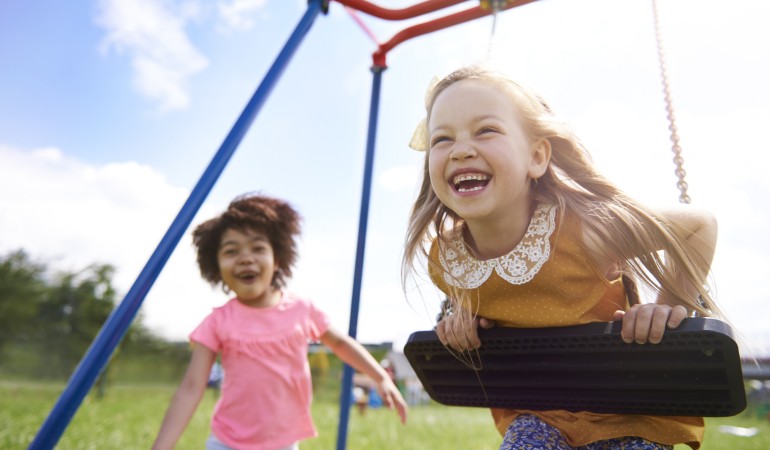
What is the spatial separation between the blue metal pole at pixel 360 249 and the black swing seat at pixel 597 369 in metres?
1.12

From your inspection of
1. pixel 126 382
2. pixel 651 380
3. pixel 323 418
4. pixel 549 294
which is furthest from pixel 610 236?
pixel 126 382

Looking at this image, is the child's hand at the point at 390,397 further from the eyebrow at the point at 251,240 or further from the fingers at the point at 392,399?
the eyebrow at the point at 251,240

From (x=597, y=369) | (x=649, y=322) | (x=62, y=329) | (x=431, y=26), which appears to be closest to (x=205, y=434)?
(x=431, y=26)

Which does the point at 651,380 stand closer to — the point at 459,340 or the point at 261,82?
the point at 459,340

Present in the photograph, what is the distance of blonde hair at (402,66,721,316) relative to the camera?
4.25ft

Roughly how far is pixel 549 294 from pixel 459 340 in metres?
0.24

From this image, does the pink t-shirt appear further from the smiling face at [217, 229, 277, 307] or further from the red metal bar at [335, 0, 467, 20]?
the red metal bar at [335, 0, 467, 20]

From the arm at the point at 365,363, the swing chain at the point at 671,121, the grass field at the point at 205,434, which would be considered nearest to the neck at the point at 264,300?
the arm at the point at 365,363

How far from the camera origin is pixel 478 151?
1295mm

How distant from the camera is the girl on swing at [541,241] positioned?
1.30 metres

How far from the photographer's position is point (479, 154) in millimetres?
1296

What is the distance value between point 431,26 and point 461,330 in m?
1.63

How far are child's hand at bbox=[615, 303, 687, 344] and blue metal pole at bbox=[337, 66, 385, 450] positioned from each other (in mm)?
1514

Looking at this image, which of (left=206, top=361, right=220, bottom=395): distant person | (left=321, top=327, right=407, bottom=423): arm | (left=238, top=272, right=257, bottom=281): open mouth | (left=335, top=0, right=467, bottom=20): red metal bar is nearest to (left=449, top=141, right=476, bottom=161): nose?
(left=321, top=327, right=407, bottom=423): arm
